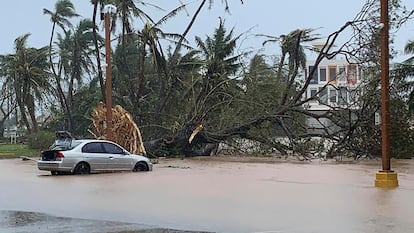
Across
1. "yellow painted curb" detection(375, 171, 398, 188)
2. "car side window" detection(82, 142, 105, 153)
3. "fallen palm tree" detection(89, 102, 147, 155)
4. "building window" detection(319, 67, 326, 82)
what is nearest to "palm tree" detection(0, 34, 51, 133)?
"fallen palm tree" detection(89, 102, 147, 155)

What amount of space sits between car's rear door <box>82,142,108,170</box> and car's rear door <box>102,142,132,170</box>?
0.20m

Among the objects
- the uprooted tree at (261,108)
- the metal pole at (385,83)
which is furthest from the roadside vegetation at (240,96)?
the metal pole at (385,83)

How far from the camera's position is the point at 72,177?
75.2 feet

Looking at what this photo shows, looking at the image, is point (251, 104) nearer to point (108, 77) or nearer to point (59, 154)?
point (108, 77)

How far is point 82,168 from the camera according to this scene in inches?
952

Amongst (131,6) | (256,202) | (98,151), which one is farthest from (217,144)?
(256,202)

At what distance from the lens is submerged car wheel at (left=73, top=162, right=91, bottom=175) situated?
24.0 m

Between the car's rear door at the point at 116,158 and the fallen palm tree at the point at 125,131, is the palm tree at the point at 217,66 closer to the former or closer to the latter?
the fallen palm tree at the point at 125,131

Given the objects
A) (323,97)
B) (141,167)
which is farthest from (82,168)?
(323,97)

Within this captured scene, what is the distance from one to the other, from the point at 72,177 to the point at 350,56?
16272 millimetres

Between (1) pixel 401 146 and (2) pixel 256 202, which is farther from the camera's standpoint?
(1) pixel 401 146

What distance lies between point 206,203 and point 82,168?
32.7 feet

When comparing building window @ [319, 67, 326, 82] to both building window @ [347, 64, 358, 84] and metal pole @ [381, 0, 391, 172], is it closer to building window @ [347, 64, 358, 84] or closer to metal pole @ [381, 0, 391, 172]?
building window @ [347, 64, 358, 84]

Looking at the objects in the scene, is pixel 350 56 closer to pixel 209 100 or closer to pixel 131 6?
pixel 209 100
